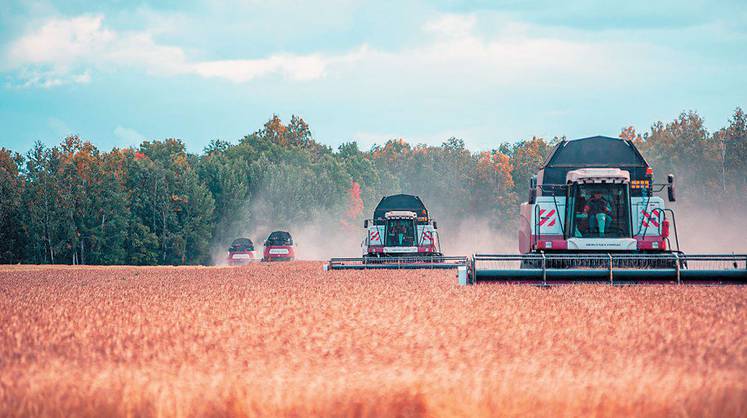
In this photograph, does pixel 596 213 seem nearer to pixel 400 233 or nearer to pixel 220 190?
pixel 400 233

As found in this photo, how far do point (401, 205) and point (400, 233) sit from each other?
4.51 feet

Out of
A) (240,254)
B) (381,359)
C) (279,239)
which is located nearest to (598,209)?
(381,359)

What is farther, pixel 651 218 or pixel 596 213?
pixel 596 213

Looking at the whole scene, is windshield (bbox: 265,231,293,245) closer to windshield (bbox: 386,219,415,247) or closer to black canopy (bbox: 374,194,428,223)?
black canopy (bbox: 374,194,428,223)

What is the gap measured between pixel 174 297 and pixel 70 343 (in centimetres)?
703

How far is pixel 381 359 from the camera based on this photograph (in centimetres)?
653

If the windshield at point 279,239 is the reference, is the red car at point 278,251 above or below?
below

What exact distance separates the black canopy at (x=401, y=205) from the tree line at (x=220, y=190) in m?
33.6

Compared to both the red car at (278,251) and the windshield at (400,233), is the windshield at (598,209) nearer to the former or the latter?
the windshield at (400,233)

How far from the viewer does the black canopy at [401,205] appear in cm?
3438

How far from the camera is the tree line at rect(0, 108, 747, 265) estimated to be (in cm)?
6456

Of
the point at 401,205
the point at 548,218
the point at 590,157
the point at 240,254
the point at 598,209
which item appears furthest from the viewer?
the point at 240,254

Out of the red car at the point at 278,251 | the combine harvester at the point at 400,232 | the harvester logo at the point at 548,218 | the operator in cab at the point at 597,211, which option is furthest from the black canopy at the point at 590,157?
the red car at the point at 278,251

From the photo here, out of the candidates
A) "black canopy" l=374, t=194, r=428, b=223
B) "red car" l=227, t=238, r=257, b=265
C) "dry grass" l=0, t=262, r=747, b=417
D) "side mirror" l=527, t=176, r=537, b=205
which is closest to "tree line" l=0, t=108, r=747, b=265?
"red car" l=227, t=238, r=257, b=265
